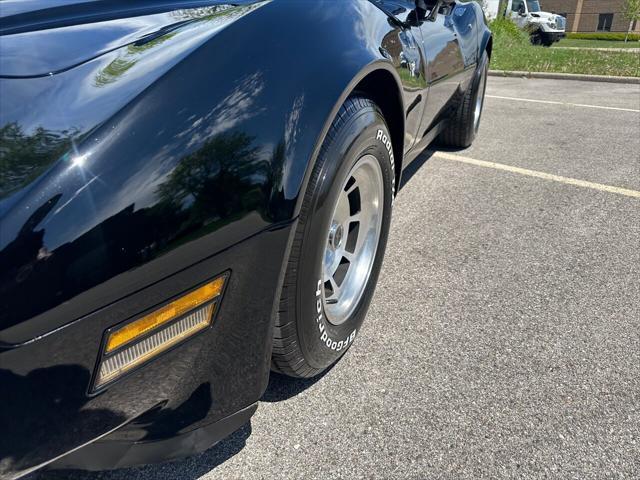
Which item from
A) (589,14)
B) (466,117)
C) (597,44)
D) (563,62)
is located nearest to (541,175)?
(466,117)

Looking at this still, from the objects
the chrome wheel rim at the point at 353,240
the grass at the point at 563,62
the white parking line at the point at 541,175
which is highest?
the chrome wheel rim at the point at 353,240

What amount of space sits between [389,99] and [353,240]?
59 centimetres

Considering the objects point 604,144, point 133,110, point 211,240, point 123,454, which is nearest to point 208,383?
point 123,454

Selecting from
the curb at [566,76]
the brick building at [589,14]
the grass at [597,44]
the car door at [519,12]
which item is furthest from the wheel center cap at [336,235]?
the brick building at [589,14]

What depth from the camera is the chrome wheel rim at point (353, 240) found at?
5.99 ft

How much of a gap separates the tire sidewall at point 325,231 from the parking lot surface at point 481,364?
202 millimetres

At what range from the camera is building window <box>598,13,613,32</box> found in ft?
138

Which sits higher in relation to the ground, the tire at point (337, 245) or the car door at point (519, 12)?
the tire at point (337, 245)

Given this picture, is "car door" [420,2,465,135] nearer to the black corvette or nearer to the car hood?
the black corvette

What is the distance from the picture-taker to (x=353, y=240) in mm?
2004

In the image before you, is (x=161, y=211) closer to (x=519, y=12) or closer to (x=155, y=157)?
(x=155, y=157)

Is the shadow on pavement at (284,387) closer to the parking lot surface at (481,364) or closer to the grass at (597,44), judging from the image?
the parking lot surface at (481,364)

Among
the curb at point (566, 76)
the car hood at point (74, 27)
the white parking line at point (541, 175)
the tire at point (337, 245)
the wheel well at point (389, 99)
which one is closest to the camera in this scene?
the car hood at point (74, 27)

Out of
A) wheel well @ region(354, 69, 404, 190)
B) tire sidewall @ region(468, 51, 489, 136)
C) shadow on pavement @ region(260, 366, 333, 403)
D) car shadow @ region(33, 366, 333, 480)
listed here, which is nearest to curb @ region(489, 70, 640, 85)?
tire sidewall @ region(468, 51, 489, 136)
